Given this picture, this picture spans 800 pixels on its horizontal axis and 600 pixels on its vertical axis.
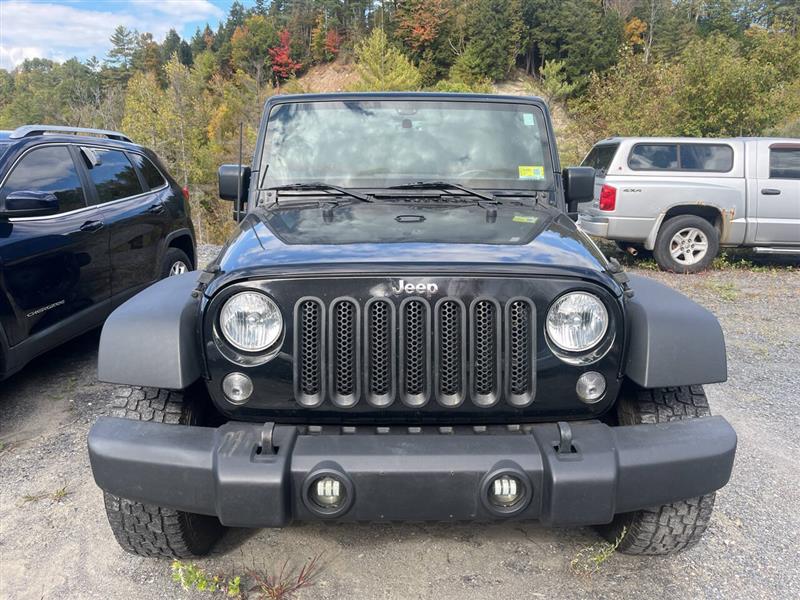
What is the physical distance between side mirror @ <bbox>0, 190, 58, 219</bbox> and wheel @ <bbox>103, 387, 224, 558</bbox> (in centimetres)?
220

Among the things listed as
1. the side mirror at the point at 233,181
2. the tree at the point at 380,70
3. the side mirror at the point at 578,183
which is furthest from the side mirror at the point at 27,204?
the tree at the point at 380,70

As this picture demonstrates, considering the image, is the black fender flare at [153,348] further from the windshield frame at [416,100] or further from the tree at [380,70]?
the tree at [380,70]

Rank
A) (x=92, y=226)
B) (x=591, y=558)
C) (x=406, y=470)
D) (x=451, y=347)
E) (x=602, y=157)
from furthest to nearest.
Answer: (x=602, y=157), (x=92, y=226), (x=591, y=558), (x=451, y=347), (x=406, y=470)

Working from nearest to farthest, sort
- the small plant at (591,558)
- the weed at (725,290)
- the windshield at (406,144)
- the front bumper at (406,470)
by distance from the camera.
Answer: the front bumper at (406,470), the small plant at (591,558), the windshield at (406,144), the weed at (725,290)

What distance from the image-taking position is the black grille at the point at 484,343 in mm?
2134

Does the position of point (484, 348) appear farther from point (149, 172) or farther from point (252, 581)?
point (149, 172)

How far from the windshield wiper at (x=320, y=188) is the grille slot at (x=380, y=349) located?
1.13 metres

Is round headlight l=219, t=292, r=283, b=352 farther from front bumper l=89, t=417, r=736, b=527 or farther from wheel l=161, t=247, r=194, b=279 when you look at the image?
wheel l=161, t=247, r=194, b=279

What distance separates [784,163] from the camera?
31.4ft

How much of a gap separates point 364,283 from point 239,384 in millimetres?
578

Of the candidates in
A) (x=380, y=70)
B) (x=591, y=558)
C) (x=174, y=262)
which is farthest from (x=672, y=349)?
(x=380, y=70)

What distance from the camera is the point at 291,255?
7.50 ft

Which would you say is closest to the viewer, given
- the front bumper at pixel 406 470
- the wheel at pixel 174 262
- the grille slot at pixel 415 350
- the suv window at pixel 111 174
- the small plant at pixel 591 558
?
the front bumper at pixel 406 470

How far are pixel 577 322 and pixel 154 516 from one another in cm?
175
